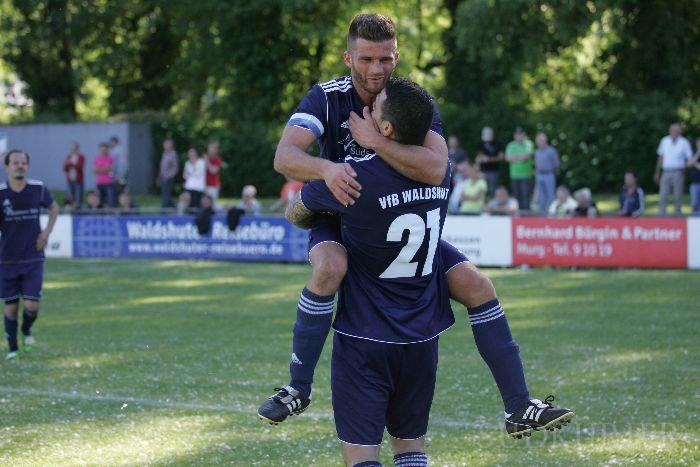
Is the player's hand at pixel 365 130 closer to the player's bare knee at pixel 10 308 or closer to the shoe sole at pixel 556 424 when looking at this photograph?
the shoe sole at pixel 556 424

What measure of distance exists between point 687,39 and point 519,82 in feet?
20.1

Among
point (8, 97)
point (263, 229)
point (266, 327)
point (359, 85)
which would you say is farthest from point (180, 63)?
point (359, 85)

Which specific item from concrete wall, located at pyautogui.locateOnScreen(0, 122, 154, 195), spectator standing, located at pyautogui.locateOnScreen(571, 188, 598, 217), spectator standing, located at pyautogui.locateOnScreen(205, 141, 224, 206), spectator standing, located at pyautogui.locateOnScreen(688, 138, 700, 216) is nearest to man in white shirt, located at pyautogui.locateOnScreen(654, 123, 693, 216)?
spectator standing, located at pyautogui.locateOnScreen(688, 138, 700, 216)

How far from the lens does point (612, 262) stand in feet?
69.5

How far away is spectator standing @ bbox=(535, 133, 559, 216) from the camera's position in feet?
84.0

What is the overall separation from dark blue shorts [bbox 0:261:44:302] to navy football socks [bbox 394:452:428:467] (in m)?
8.34

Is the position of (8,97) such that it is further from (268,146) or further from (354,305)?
(354,305)

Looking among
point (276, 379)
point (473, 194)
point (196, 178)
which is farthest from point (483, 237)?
point (276, 379)

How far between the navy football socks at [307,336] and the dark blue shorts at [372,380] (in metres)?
0.10

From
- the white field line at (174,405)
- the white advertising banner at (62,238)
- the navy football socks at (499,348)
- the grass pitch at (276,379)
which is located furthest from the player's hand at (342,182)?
the white advertising banner at (62,238)

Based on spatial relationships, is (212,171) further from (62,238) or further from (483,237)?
(483,237)

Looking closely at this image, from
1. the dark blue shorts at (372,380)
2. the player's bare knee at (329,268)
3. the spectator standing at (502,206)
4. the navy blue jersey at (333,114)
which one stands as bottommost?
the dark blue shorts at (372,380)

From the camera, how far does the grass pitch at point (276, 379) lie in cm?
889

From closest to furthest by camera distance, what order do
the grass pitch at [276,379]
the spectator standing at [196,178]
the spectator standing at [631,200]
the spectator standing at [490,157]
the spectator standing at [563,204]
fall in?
the grass pitch at [276,379] → the spectator standing at [631,200] → the spectator standing at [563,204] → the spectator standing at [196,178] → the spectator standing at [490,157]
